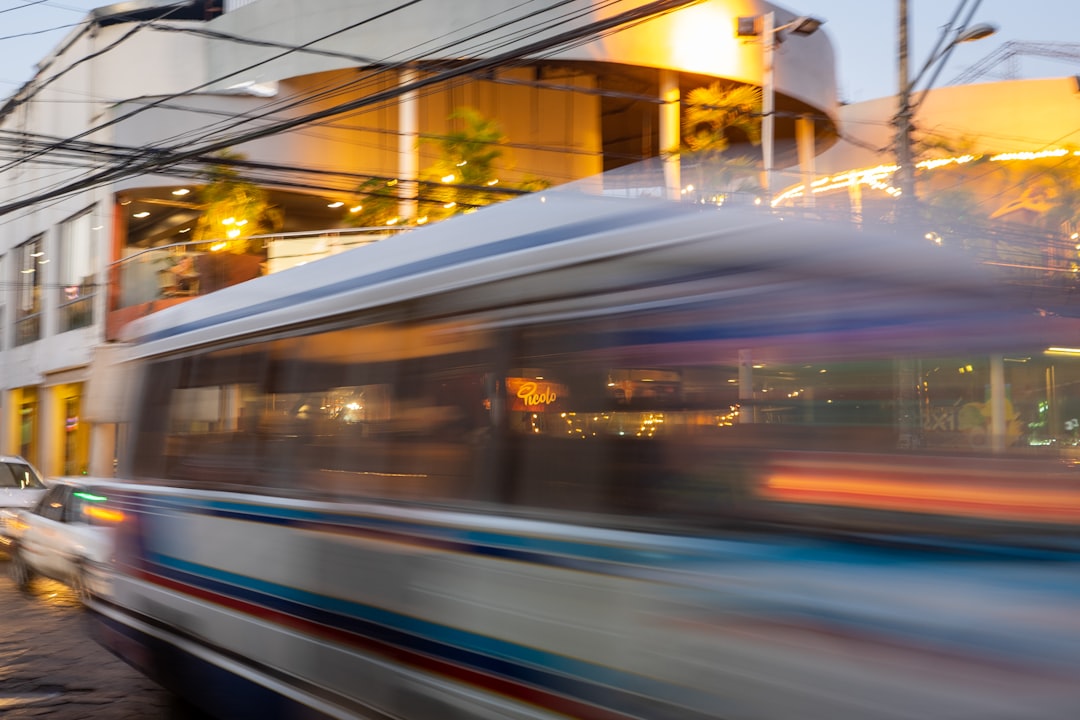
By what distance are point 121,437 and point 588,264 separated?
5.03m

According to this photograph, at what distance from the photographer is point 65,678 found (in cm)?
827

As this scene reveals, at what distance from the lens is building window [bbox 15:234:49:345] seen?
30.9m

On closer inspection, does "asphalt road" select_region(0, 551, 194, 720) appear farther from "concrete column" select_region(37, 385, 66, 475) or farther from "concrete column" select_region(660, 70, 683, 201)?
"concrete column" select_region(37, 385, 66, 475)

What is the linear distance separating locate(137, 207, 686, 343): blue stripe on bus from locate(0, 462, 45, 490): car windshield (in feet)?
35.8

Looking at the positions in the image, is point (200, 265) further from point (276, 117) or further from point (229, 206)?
point (276, 117)

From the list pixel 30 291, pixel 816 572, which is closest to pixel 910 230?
pixel 816 572

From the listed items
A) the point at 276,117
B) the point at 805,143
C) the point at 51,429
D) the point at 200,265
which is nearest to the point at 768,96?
the point at 805,143

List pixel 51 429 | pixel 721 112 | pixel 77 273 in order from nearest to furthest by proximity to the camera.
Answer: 1. pixel 721 112
2. pixel 77 273
3. pixel 51 429

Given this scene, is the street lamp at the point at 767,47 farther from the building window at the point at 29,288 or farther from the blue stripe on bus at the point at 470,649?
the building window at the point at 29,288

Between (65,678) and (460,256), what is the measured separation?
517 cm

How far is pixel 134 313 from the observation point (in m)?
23.6

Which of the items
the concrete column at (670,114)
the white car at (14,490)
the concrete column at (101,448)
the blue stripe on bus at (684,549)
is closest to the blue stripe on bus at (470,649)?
the blue stripe on bus at (684,549)

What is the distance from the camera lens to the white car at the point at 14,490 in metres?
14.8

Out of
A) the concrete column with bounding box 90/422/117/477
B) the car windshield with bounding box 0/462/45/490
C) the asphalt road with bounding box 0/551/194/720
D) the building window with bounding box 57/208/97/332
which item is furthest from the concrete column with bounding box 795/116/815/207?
the asphalt road with bounding box 0/551/194/720
